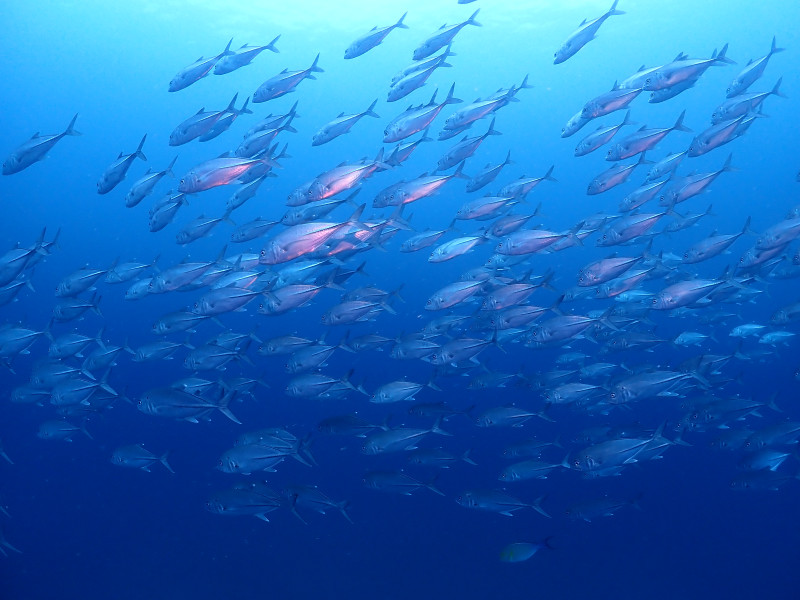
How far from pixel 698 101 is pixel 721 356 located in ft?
144

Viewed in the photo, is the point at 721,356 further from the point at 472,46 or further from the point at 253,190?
the point at 472,46

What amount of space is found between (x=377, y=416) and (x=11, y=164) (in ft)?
39.9

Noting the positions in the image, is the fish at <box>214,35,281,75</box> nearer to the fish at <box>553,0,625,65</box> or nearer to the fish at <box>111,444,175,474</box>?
the fish at <box>553,0,625,65</box>

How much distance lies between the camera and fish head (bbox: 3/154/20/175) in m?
6.16

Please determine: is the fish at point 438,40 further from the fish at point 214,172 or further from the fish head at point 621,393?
the fish head at point 621,393

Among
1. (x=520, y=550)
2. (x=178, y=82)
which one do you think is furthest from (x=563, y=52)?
(x=520, y=550)

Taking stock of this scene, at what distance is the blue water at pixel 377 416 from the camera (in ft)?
38.4

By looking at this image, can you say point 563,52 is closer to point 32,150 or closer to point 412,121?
point 412,121

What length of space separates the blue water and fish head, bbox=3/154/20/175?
469 centimetres

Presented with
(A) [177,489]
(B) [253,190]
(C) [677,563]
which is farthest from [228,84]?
(C) [677,563]

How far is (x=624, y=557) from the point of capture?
12.7 metres

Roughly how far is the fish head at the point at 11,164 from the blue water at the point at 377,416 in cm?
469

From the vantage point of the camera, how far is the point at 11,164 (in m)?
6.32

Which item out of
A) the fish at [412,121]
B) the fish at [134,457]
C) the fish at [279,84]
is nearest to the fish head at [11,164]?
the fish at [279,84]
